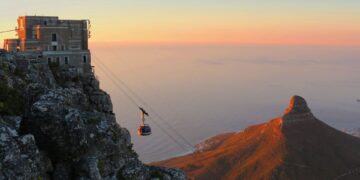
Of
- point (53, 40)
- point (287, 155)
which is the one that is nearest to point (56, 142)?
point (53, 40)

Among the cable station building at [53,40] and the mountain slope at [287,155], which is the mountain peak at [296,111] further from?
the cable station building at [53,40]

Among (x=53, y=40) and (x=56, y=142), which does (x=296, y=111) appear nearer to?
(x=53, y=40)

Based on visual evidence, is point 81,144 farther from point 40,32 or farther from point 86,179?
point 40,32

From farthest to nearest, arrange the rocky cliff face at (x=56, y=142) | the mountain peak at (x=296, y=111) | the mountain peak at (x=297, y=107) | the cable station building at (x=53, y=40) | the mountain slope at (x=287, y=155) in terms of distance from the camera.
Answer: the mountain peak at (x=296, y=111)
the mountain peak at (x=297, y=107)
the mountain slope at (x=287, y=155)
the cable station building at (x=53, y=40)
the rocky cliff face at (x=56, y=142)

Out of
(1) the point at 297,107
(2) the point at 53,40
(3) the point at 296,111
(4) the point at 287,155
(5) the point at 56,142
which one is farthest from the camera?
(3) the point at 296,111

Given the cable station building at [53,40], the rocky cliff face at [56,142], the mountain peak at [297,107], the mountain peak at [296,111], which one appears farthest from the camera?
the mountain peak at [296,111]

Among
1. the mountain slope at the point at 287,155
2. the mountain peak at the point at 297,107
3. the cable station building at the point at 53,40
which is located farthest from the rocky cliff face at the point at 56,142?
the mountain peak at the point at 297,107

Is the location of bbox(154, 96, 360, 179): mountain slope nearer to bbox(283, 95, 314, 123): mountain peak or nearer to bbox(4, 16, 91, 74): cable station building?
bbox(283, 95, 314, 123): mountain peak
